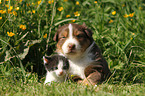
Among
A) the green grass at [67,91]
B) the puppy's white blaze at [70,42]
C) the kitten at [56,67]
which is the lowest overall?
the green grass at [67,91]

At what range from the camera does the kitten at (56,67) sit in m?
4.68

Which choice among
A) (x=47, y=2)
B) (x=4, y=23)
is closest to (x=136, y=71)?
(x=47, y=2)

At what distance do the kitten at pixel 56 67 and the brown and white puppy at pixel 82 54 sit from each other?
0.11 metres

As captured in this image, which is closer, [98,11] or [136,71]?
[136,71]

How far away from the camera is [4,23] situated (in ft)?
17.6

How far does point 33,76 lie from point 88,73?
55.0 inches

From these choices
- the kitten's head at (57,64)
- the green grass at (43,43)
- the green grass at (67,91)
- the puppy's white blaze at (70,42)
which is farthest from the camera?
the green grass at (43,43)

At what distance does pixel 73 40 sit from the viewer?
4.50 m

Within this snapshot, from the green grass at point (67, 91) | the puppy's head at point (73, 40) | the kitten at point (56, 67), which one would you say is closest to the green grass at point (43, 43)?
the green grass at point (67, 91)

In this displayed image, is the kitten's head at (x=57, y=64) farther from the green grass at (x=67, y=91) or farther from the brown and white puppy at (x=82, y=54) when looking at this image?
the green grass at (x=67, y=91)

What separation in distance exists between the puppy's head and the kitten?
0.50ft

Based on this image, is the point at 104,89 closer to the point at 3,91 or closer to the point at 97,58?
the point at 97,58

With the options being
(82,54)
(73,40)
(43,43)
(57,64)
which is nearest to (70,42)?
(73,40)

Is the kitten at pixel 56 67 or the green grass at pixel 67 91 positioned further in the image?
the kitten at pixel 56 67
